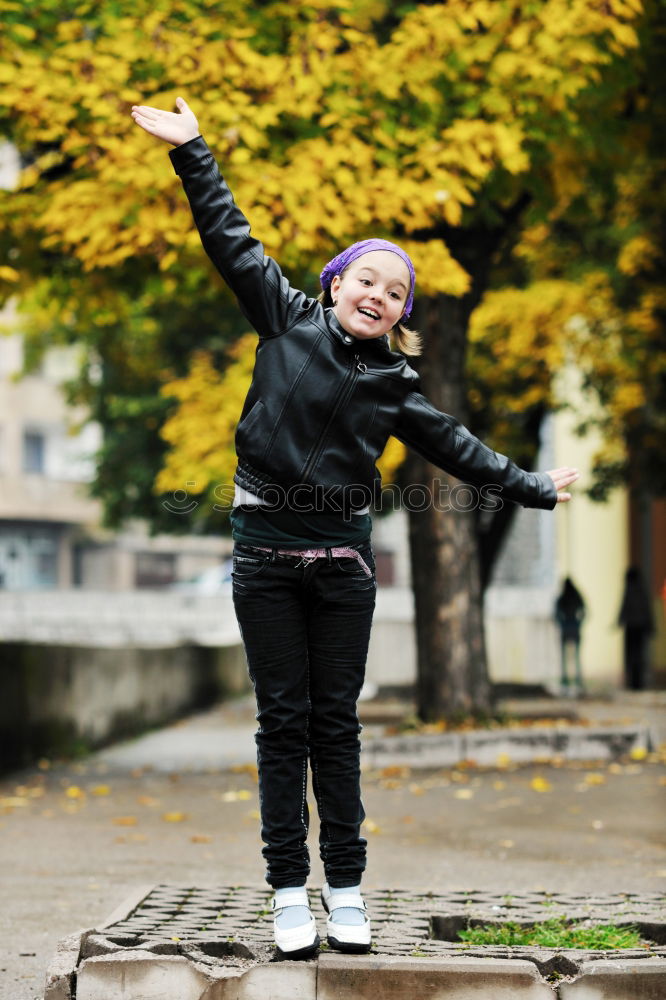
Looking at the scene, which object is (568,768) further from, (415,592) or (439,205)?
(439,205)

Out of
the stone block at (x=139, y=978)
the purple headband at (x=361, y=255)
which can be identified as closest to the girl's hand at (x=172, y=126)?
the purple headband at (x=361, y=255)

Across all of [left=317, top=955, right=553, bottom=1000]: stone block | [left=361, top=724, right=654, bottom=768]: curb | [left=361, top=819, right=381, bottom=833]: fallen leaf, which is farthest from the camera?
[left=361, top=724, right=654, bottom=768]: curb

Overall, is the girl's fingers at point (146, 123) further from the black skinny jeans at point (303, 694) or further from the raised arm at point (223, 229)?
the black skinny jeans at point (303, 694)

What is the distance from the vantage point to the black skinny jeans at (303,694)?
3.65 m

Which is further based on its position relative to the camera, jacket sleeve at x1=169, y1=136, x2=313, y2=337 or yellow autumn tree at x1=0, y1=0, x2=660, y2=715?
yellow autumn tree at x1=0, y1=0, x2=660, y2=715

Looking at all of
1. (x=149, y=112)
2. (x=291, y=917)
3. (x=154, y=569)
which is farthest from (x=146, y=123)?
→ (x=154, y=569)

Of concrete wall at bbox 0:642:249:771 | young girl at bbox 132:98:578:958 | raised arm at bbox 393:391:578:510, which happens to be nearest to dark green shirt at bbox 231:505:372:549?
young girl at bbox 132:98:578:958

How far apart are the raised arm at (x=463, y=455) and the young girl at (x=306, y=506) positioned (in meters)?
0.01

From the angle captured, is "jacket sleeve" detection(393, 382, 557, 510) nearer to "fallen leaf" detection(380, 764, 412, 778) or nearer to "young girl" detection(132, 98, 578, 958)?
"young girl" detection(132, 98, 578, 958)

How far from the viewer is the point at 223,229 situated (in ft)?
11.8

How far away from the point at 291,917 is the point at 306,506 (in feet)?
3.30

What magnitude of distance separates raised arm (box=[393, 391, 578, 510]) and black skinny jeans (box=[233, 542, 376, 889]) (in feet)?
1.09

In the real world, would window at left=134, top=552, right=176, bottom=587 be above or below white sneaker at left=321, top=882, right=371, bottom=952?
above

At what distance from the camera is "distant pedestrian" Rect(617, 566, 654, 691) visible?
2034cm
